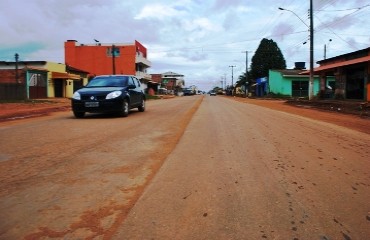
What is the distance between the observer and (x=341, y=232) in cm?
390

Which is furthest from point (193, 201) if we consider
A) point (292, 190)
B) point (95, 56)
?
point (95, 56)

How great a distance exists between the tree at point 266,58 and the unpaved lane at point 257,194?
7843 centimetres

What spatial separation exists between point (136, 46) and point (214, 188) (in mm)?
71449

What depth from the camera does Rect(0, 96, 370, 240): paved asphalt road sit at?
3.97 m

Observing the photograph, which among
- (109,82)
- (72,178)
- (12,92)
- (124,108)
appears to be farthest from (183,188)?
(12,92)

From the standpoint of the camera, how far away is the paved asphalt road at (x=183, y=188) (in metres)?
3.97

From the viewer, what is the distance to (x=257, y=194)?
506 centimetres

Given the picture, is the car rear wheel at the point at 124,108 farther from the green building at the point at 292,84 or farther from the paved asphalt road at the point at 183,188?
the green building at the point at 292,84

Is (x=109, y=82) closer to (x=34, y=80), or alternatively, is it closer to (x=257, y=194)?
(x=257, y=194)

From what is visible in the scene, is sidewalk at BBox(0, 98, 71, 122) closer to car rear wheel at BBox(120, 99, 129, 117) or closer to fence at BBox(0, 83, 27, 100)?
car rear wheel at BBox(120, 99, 129, 117)

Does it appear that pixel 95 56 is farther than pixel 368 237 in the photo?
Yes

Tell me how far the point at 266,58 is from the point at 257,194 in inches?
3289

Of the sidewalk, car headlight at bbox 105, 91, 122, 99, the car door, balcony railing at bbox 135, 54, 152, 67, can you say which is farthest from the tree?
car headlight at bbox 105, 91, 122, 99

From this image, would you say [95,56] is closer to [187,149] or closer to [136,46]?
[136,46]
